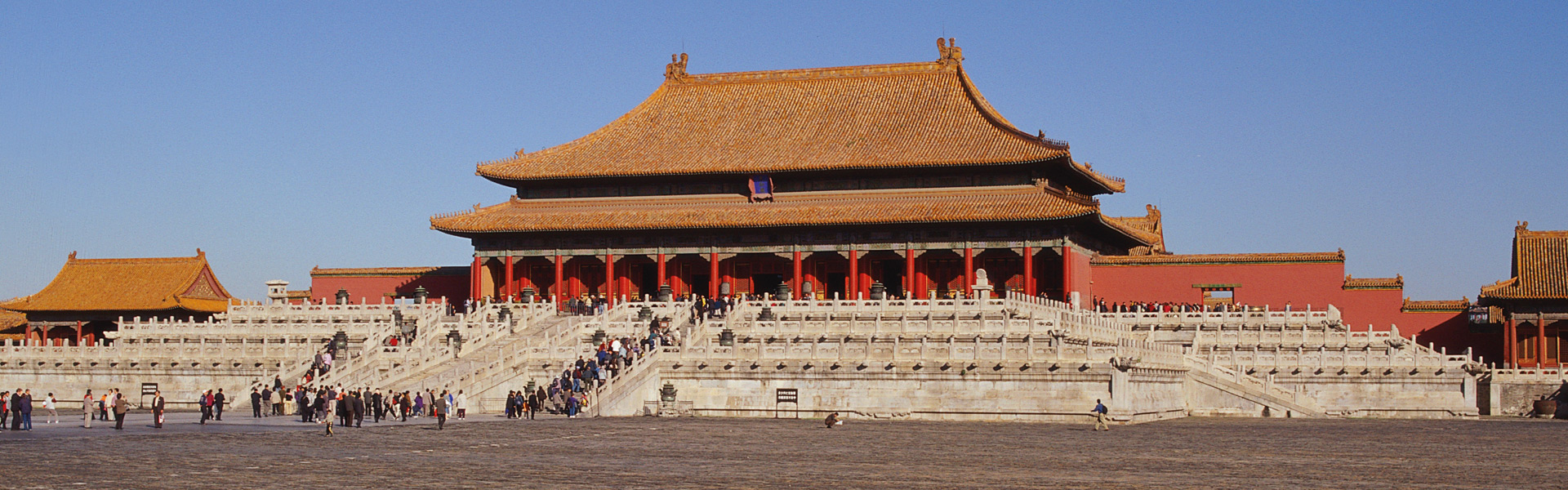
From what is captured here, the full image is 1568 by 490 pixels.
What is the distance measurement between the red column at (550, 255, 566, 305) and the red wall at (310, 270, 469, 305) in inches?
154

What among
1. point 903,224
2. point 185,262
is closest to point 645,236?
point 903,224

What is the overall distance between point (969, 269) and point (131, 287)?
33221 millimetres

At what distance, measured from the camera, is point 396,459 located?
26.2 metres

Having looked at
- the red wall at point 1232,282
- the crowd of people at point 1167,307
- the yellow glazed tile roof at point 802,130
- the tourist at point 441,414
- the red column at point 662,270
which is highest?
the yellow glazed tile roof at point 802,130

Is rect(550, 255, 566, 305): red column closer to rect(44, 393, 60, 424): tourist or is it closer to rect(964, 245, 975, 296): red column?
rect(964, 245, 975, 296): red column

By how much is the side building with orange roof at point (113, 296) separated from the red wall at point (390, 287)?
5.91m

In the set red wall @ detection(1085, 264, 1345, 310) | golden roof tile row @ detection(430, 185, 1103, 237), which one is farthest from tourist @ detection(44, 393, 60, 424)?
red wall @ detection(1085, 264, 1345, 310)

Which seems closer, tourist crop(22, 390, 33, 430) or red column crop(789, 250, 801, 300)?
tourist crop(22, 390, 33, 430)

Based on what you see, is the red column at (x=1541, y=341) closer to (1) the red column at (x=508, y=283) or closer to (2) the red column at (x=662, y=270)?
(2) the red column at (x=662, y=270)

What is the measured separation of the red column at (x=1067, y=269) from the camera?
5894 centimetres

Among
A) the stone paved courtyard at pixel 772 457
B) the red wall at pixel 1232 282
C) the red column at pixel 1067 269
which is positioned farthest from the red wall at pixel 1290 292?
the stone paved courtyard at pixel 772 457

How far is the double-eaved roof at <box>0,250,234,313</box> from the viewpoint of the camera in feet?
228

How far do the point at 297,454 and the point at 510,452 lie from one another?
315cm

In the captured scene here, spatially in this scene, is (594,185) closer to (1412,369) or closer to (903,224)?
(903,224)
